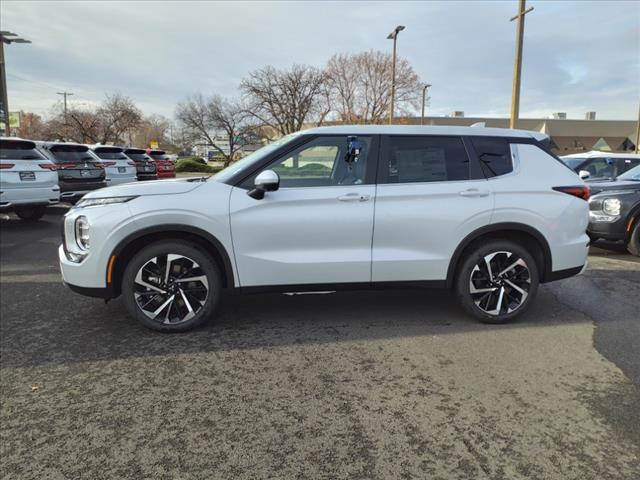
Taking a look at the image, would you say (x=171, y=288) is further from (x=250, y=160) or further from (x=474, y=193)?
(x=474, y=193)

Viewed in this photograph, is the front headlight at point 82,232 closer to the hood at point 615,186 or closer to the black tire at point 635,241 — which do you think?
the hood at point 615,186

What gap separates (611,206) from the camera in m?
7.82

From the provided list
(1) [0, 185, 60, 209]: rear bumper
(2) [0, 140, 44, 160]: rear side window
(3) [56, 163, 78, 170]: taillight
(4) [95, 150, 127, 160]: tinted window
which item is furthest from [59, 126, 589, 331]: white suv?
(4) [95, 150, 127, 160]: tinted window

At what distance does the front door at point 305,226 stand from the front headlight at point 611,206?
5.50m

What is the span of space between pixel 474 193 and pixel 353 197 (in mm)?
1132

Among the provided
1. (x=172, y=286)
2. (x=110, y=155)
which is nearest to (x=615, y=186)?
(x=172, y=286)

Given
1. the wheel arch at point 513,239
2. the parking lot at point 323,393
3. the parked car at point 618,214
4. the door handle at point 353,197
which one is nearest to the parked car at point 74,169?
the parking lot at point 323,393

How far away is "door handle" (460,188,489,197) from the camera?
4.35 meters

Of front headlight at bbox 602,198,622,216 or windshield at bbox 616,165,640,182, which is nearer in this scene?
front headlight at bbox 602,198,622,216

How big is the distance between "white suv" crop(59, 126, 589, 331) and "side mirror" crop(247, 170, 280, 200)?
0.01 metres

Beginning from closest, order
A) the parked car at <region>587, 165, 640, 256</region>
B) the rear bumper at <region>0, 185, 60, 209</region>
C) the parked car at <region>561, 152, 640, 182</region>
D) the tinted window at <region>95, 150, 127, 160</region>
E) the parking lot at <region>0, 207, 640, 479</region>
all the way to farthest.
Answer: the parking lot at <region>0, 207, 640, 479</region>, the parked car at <region>587, 165, 640, 256</region>, the rear bumper at <region>0, 185, 60, 209</region>, the parked car at <region>561, 152, 640, 182</region>, the tinted window at <region>95, 150, 127, 160</region>

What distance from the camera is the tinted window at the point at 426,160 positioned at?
436 cm

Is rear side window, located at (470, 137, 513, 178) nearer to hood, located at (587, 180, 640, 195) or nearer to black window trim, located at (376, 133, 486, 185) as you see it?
black window trim, located at (376, 133, 486, 185)

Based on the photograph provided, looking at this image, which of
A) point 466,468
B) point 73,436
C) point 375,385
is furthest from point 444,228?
point 73,436
